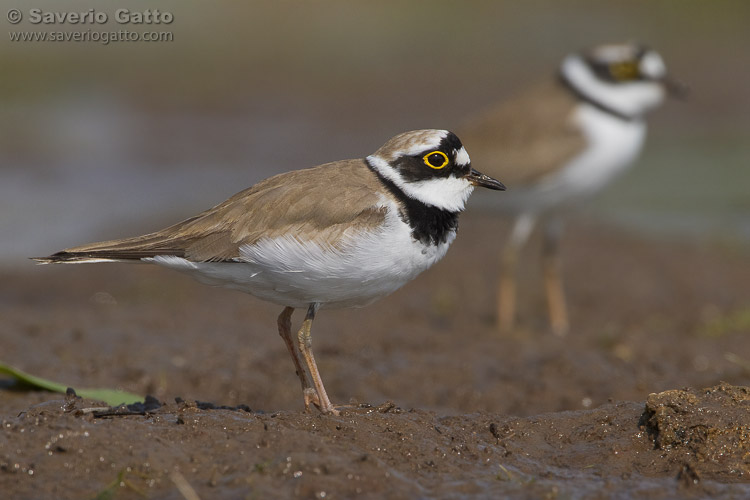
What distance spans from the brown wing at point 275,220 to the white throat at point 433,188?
86mm

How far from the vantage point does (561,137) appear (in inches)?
397

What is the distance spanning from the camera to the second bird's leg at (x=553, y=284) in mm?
10164

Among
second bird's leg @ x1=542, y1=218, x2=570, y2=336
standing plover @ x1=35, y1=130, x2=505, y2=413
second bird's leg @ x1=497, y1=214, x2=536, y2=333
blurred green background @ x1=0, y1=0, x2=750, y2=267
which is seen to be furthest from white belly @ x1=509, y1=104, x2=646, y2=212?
standing plover @ x1=35, y1=130, x2=505, y2=413

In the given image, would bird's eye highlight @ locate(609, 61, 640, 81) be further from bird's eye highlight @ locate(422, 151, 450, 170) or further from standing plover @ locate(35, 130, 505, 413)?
bird's eye highlight @ locate(422, 151, 450, 170)

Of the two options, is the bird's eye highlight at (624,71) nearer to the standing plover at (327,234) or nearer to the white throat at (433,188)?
the standing plover at (327,234)

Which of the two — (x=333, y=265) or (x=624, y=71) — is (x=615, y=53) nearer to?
(x=624, y=71)

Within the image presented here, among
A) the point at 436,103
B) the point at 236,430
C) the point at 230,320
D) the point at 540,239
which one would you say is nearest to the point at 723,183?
the point at 540,239

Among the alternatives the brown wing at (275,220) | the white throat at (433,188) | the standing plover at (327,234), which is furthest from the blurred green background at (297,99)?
the white throat at (433,188)

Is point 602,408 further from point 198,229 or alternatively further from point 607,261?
point 607,261

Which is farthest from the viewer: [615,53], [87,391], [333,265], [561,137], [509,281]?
[615,53]

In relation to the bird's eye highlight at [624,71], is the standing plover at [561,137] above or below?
below

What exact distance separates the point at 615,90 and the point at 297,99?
1001 centimetres

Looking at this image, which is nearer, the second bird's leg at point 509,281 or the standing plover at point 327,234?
the standing plover at point 327,234

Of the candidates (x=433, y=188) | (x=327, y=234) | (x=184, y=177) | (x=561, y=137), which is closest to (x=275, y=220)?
(x=327, y=234)
